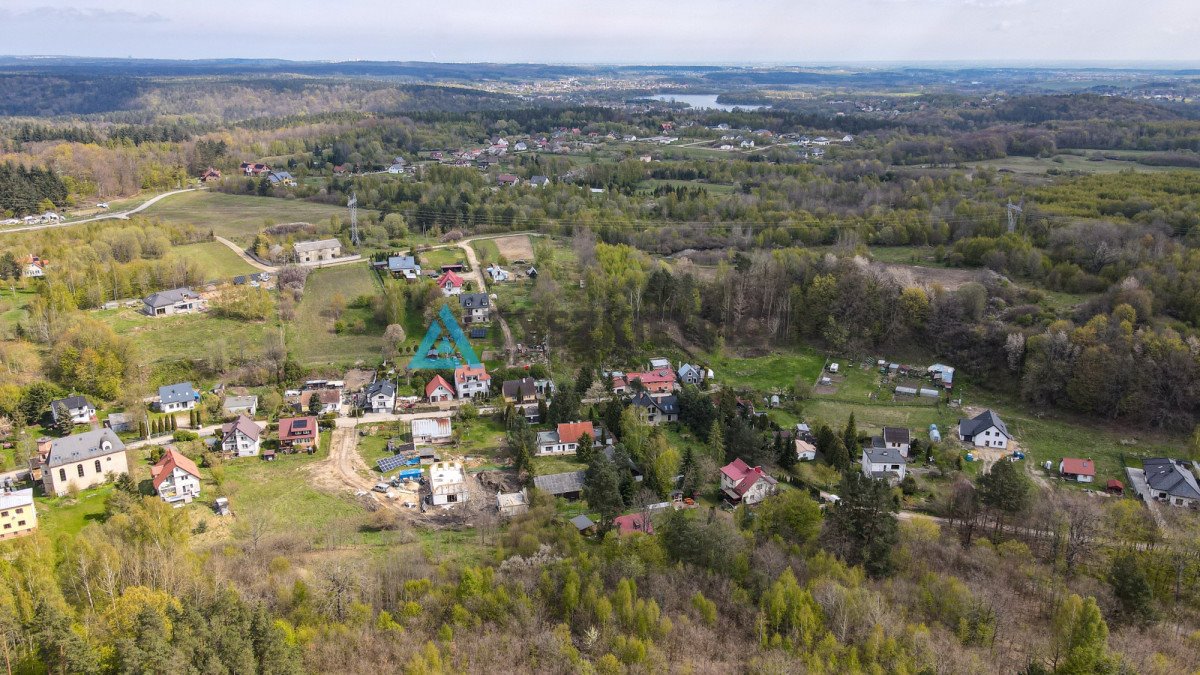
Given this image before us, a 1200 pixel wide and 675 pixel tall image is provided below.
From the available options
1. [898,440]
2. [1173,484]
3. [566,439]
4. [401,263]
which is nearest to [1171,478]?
[1173,484]

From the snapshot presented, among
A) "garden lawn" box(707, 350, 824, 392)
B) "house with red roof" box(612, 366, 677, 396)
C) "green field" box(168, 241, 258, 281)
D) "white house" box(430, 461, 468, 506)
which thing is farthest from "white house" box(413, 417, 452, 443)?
"green field" box(168, 241, 258, 281)

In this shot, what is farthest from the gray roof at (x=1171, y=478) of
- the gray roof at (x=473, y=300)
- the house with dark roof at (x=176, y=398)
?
the house with dark roof at (x=176, y=398)

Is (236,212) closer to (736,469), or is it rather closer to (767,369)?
(767,369)

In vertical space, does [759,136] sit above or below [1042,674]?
above

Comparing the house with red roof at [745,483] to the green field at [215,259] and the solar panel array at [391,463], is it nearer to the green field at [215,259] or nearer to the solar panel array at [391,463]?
the solar panel array at [391,463]

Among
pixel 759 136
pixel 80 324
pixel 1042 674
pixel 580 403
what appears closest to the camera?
pixel 1042 674

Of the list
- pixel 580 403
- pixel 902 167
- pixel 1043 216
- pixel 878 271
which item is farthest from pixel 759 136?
pixel 580 403

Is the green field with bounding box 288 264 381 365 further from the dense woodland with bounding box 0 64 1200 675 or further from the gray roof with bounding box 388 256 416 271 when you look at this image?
the gray roof with bounding box 388 256 416 271

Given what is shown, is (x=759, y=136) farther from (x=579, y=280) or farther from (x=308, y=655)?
Answer: (x=308, y=655)
